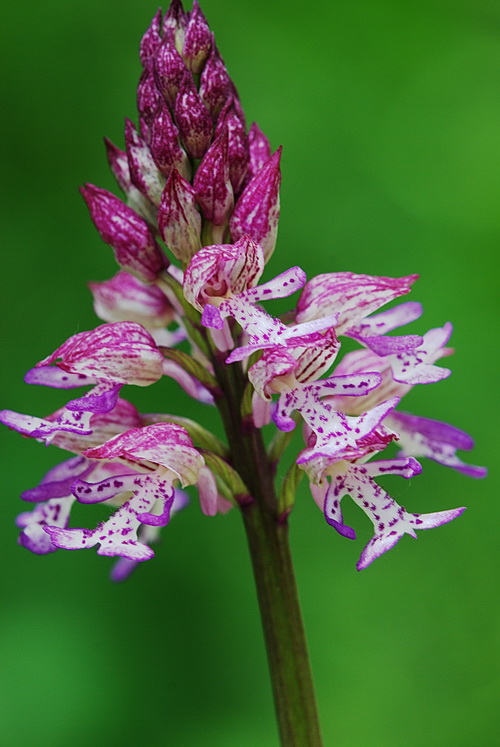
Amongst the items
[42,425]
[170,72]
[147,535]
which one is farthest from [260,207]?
[147,535]

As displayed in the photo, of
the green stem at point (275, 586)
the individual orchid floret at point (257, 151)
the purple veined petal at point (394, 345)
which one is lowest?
the green stem at point (275, 586)

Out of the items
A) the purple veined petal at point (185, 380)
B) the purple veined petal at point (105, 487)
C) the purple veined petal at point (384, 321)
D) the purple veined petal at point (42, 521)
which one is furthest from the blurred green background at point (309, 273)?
the purple veined petal at point (384, 321)

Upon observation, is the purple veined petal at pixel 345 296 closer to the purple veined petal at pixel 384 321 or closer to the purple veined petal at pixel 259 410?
the purple veined petal at pixel 384 321

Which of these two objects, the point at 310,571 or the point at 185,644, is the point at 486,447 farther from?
the point at 185,644

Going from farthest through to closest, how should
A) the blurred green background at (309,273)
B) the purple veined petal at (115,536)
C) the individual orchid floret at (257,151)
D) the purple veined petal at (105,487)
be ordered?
the blurred green background at (309,273) → the individual orchid floret at (257,151) → the purple veined petal at (105,487) → the purple veined petal at (115,536)

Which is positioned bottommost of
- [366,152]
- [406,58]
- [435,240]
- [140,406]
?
[140,406]

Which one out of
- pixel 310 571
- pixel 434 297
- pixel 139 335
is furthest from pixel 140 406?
pixel 139 335

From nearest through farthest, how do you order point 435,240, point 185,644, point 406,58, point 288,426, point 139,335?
point 288,426, point 139,335, point 185,644, point 435,240, point 406,58
